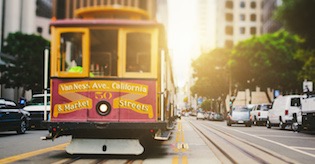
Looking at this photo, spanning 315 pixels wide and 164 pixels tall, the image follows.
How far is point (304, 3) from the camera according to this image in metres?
20.8

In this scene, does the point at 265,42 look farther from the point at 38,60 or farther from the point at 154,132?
the point at 154,132

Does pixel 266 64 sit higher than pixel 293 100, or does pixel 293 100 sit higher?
pixel 266 64

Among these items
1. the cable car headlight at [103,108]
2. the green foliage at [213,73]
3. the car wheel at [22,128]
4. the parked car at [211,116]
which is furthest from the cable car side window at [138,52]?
the green foliage at [213,73]

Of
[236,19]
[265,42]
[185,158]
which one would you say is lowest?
[185,158]

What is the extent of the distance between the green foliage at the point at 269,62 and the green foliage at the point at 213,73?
481 inches

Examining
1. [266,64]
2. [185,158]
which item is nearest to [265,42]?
[266,64]

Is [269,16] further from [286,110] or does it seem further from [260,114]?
[286,110]

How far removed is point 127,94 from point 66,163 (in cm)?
205

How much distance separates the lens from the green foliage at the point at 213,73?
68.3m

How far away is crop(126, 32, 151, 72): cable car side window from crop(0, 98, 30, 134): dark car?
9.43 metres

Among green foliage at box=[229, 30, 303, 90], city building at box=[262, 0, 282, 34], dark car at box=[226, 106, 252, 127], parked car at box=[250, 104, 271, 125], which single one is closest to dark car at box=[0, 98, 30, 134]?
dark car at box=[226, 106, 252, 127]

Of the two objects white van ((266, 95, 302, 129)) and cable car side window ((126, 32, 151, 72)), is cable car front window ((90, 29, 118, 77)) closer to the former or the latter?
cable car side window ((126, 32, 151, 72))

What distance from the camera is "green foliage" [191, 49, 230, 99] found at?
68.3m

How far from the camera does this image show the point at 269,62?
52688 millimetres
